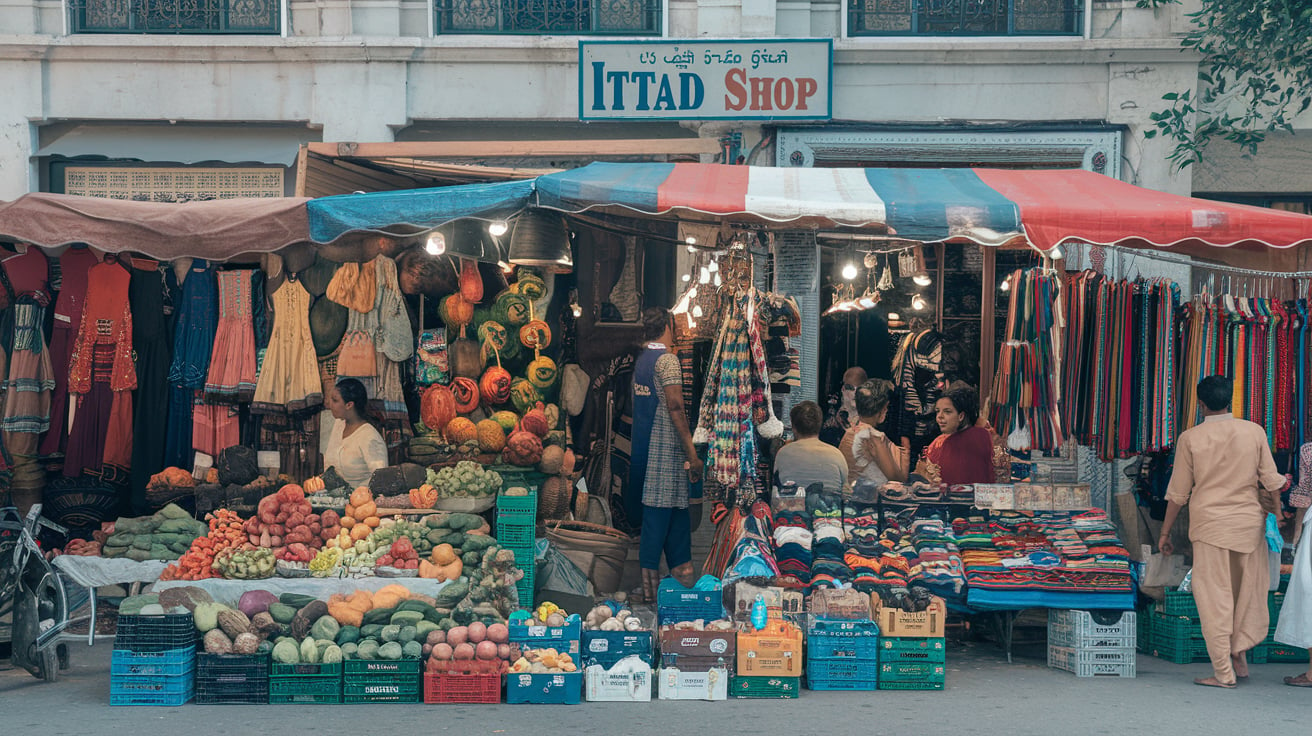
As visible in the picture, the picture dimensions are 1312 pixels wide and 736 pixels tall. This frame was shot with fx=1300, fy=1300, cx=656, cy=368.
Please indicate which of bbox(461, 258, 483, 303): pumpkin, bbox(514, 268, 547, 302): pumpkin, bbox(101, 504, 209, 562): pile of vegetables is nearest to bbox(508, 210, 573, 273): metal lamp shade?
bbox(461, 258, 483, 303): pumpkin

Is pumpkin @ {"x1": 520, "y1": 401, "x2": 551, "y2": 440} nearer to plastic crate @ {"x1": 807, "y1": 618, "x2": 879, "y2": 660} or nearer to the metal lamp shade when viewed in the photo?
the metal lamp shade

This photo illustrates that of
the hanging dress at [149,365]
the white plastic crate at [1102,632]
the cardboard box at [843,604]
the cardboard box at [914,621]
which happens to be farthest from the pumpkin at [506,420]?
the white plastic crate at [1102,632]

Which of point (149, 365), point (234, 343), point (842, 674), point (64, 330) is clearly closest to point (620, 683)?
point (842, 674)

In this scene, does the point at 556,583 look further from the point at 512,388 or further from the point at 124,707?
the point at 124,707

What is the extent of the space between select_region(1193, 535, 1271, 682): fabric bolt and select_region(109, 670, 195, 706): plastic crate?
578 centimetres

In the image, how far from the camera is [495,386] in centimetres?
984

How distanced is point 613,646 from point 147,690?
249 cm

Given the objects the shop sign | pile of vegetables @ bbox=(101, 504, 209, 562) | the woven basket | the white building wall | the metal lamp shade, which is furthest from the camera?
the white building wall

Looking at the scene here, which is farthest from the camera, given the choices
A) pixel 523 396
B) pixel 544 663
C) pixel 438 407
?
pixel 523 396

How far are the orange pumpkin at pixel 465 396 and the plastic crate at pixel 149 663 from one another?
3222 mm

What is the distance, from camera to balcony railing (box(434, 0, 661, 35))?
11828 mm

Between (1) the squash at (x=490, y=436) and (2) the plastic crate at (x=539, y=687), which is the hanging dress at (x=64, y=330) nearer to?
(1) the squash at (x=490, y=436)

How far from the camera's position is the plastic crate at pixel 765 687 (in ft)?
23.5

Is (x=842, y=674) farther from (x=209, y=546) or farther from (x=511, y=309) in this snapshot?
(x=511, y=309)
